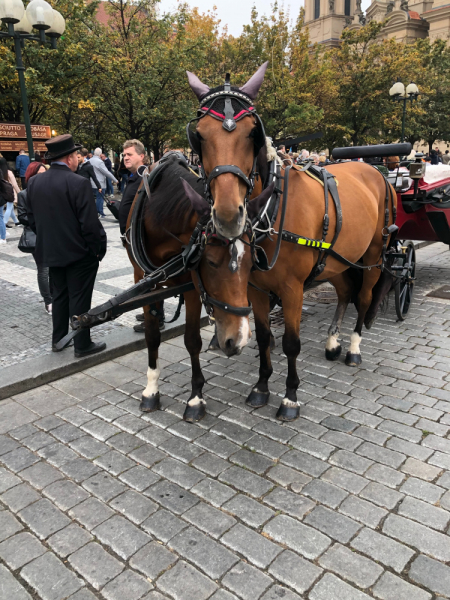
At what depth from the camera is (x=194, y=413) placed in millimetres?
3639

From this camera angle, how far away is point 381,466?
3039 mm

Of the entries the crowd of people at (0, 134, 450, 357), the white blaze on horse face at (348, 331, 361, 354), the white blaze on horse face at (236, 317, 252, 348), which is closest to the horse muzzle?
the white blaze on horse face at (236, 317, 252, 348)

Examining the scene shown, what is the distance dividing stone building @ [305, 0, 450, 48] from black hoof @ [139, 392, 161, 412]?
147 ft

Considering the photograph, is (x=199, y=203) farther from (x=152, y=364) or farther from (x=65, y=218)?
(x=65, y=218)

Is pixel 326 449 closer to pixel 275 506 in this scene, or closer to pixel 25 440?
pixel 275 506

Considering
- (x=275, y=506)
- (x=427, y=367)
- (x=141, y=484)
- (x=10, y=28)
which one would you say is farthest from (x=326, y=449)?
(x=10, y=28)

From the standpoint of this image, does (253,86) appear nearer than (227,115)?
No

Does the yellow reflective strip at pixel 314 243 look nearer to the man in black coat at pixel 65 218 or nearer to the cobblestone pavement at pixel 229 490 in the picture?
the cobblestone pavement at pixel 229 490

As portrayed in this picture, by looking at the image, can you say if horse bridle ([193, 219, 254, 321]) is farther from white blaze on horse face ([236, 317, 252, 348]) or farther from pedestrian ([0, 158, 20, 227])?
pedestrian ([0, 158, 20, 227])

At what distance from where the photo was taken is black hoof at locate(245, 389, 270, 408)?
151 inches

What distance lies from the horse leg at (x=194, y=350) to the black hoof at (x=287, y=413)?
2.01 feet

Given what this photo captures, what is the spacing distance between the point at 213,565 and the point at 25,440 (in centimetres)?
183

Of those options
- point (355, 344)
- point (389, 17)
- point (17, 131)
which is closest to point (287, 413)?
point (355, 344)

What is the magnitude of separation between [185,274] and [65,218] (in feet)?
5.15
